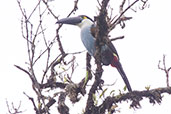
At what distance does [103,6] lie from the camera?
2.92 m

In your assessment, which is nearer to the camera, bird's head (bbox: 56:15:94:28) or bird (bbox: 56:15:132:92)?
bird (bbox: 56:15:132:92)

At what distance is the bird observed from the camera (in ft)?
13.1

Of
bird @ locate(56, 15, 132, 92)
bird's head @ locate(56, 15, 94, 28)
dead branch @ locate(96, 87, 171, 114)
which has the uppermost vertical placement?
bird's head @ locate(56, 15, 94, 28)

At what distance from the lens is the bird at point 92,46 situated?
3998mm

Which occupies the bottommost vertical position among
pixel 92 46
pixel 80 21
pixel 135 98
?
pixel 135 98

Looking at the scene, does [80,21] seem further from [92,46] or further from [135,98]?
[135,98]

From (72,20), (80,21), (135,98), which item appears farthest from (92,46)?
(135,98)

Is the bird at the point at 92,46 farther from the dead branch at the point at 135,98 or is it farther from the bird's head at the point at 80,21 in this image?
the dead branch at the point at 135,98

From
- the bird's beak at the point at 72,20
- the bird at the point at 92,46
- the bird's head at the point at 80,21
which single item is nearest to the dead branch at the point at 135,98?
the bird at the point at 92,46

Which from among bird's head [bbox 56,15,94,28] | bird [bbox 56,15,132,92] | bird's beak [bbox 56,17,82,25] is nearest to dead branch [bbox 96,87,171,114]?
bird [bbox 56,15,132,92]

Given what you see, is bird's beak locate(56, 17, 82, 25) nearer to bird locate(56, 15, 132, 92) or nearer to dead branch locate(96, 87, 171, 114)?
bird locate(56, 15, 132, 92)

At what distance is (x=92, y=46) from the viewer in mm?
4418

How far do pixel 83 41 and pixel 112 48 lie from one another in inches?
25.8

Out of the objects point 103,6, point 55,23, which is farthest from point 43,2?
point 103,6
